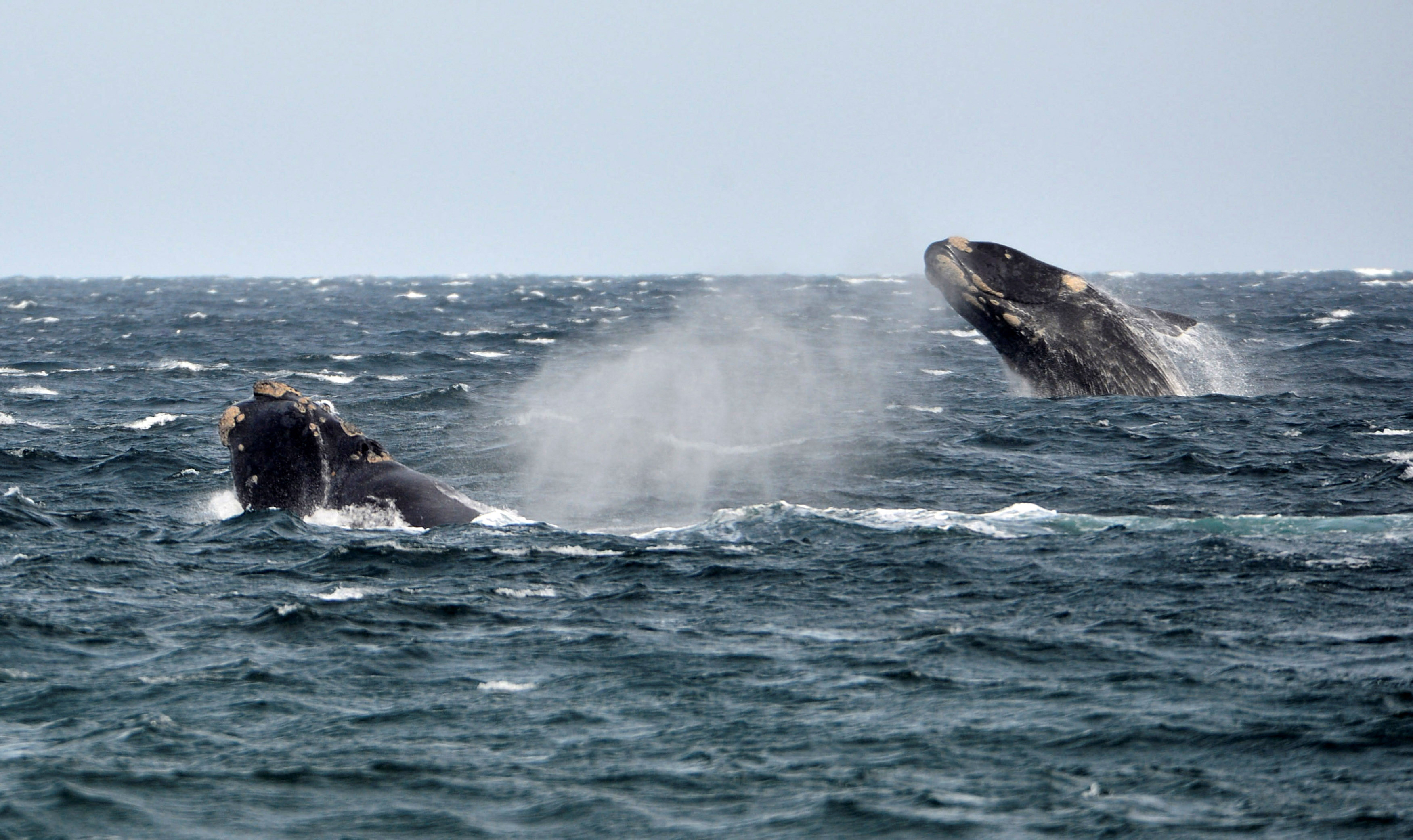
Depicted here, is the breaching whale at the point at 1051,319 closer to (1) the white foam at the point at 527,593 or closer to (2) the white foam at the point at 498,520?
(2) the white foam at the point at 498,520

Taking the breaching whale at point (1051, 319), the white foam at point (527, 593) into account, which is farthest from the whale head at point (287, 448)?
the breaching whale at point (1051, 319)

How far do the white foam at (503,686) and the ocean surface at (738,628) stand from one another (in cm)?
10

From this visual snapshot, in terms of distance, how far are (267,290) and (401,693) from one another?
13279cm

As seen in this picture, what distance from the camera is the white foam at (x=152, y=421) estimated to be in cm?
3036

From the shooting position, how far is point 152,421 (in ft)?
102

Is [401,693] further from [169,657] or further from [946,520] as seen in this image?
[946,520]

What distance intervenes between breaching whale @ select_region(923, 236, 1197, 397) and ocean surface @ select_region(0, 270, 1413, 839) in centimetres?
73

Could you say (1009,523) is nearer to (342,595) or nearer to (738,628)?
(738,628)

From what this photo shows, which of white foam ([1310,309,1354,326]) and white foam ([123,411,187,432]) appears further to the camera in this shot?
white foam ([1310,309,1354,326])

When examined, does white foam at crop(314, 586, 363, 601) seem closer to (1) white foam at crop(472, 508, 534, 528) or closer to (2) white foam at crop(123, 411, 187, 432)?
(1) white foam at crop(472, 508, 534, 528)

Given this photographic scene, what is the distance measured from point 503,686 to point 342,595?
12.5ft

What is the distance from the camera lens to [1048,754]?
33.6 ft

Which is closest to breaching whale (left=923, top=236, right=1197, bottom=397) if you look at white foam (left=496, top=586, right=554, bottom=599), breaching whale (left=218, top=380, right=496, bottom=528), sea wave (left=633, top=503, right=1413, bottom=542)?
sea wave (left=633, top=503, right=1413, bottom=542)

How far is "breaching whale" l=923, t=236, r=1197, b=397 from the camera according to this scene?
25781 millimetres
